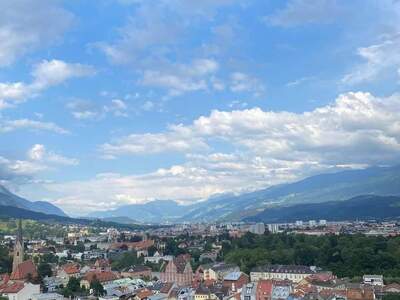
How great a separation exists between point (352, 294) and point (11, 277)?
118ft

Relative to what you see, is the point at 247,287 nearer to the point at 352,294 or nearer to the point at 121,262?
Result: the point at 352,294

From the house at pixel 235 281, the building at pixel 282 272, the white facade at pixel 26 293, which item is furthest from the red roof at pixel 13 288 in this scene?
the building at pixel 282 272

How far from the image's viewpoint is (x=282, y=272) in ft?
207

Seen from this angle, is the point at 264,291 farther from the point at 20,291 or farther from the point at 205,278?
the point at 20,291

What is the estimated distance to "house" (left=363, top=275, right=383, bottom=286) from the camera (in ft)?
175

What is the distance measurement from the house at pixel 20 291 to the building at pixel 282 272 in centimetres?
2318

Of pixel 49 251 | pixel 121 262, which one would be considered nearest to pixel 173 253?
pixel 121 262

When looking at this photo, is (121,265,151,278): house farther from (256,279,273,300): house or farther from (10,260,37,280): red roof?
(256,279,273,300): house

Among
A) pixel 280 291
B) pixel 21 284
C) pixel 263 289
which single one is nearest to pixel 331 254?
pixel 280 291

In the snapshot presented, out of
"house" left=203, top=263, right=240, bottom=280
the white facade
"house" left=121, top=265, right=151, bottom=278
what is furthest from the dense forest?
the white facade

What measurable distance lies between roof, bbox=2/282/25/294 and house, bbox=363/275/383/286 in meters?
32.4

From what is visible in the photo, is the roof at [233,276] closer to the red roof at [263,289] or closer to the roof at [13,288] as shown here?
the red roof at [263,289]

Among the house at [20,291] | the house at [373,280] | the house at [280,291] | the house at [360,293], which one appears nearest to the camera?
the house at [360,293]

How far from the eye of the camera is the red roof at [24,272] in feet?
201
